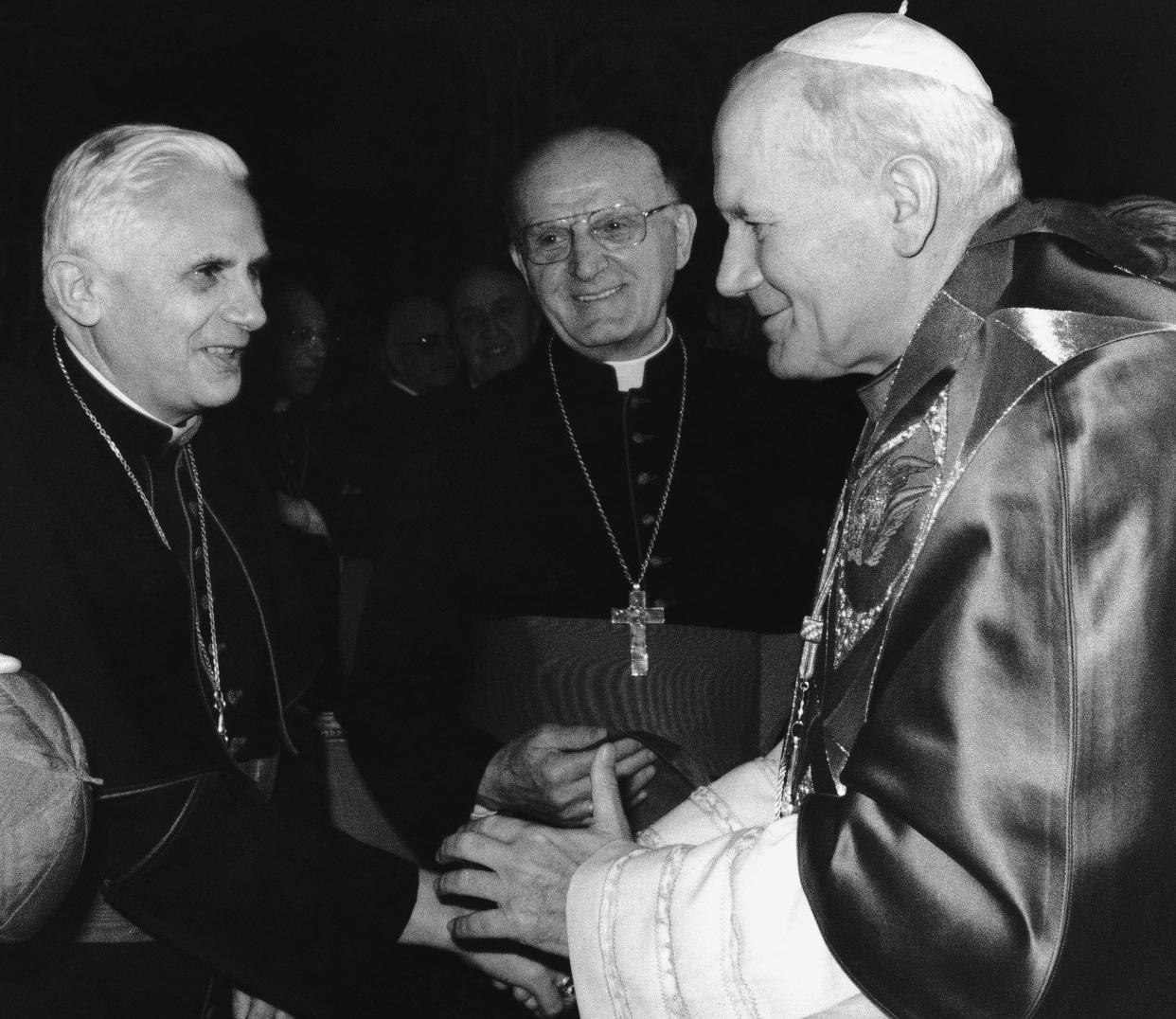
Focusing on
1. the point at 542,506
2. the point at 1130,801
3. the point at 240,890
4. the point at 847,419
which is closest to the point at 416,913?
the point at 240,890

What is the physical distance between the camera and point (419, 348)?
605cm

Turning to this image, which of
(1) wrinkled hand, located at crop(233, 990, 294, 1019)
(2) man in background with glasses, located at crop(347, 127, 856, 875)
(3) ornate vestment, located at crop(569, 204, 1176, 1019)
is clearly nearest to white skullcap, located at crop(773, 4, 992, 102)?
(3) ornate vestment, located at crop(569, 204, 1176, 1019)

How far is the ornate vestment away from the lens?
1.29 m

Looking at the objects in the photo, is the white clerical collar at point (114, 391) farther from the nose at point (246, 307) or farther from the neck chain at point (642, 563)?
the neck chain at point (642, 563)

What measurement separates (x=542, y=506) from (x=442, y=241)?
4706 millimetres

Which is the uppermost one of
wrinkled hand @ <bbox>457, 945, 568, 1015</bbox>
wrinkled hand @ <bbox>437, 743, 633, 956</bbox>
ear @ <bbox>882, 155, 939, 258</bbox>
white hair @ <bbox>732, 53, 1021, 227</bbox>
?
white hair @ <bbox>732, 53, 1021, 227</bbox>

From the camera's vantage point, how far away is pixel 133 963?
1995 millimetres

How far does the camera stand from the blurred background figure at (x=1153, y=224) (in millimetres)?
1553

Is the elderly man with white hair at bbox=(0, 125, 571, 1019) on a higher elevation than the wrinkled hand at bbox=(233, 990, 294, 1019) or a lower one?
higher

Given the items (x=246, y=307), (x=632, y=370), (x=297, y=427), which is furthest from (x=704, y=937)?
(x=297, y=427)

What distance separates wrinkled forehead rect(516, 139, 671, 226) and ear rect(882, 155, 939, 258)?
1.27 meters

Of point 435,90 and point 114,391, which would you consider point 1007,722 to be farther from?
point 435,90

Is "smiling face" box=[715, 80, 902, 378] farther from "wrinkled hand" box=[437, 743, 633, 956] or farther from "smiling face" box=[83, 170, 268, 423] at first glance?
"smiling face" box=[83, 170, 268, 423]

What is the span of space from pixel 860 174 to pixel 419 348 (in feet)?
14.7
